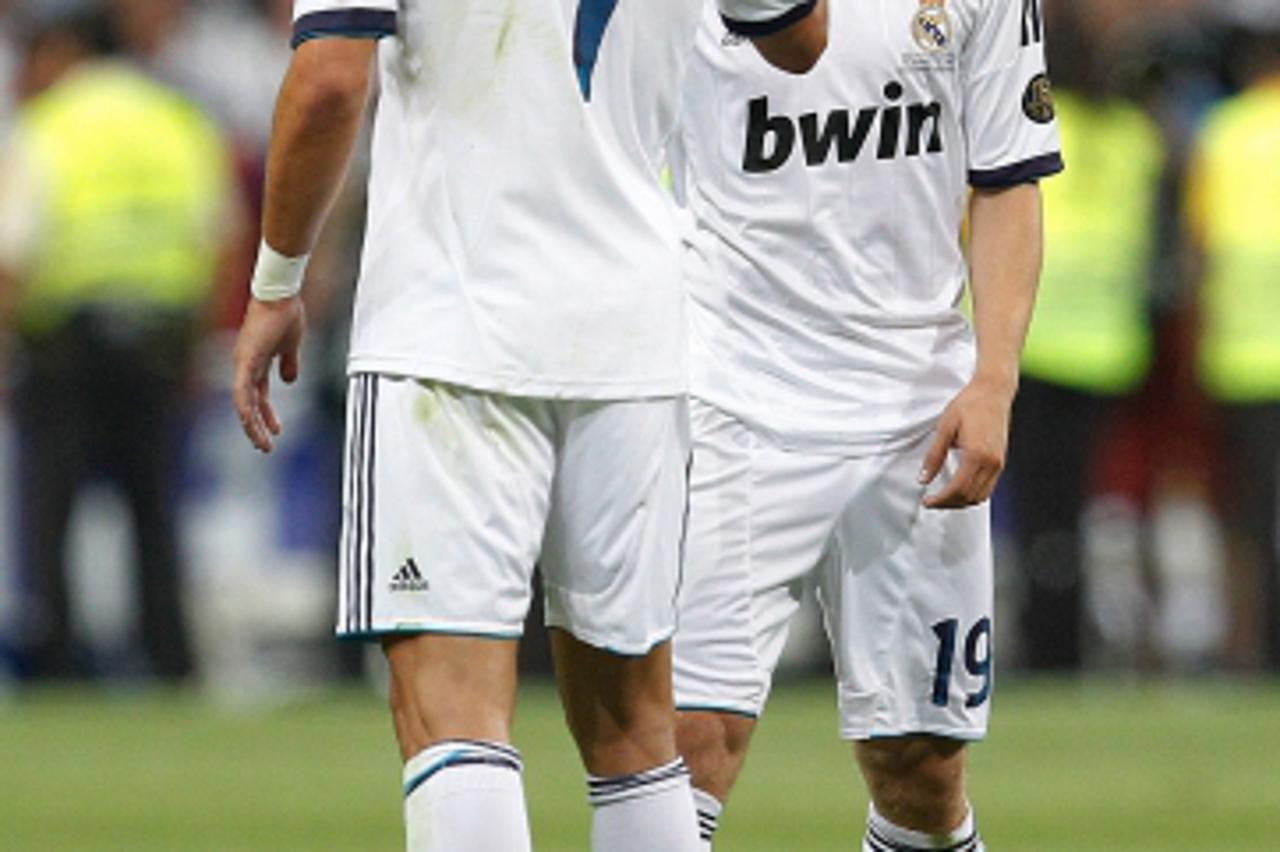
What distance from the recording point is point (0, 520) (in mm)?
13648

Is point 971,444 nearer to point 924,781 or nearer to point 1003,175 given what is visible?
point 1003,175

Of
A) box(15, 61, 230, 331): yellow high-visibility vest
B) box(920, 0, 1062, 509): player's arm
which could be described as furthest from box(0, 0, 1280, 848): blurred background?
box(920, 0, 1062, 509): player's arm

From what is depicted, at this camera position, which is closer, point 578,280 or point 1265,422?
point 578,280

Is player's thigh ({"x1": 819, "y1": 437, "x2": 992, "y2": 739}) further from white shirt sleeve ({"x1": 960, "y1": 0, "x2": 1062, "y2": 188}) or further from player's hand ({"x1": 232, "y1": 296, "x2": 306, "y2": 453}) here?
player's hand ({"x1": 232, "y1": 296, "x2": 306, "y2": 453})

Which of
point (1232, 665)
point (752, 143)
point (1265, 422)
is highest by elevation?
point (752, 143)

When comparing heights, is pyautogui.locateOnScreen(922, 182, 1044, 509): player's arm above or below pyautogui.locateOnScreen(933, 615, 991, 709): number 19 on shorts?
above

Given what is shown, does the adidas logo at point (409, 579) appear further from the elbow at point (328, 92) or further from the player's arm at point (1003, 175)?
the player's arm at point (1003, 175)

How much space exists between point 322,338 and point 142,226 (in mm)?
1013

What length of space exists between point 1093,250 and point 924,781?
264 inches

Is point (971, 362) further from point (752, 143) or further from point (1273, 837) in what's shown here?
point (1273, 837)

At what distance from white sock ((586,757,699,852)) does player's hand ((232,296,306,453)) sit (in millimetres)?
823

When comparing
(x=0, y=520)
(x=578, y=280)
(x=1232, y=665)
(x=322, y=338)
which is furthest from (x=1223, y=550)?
(x=578, y=280)

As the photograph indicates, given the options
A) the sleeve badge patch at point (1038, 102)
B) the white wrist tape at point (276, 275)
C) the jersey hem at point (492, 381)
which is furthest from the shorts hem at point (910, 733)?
the white wrist tape at point (276, 275)

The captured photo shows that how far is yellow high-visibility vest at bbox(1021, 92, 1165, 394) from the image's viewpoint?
41.7ft
